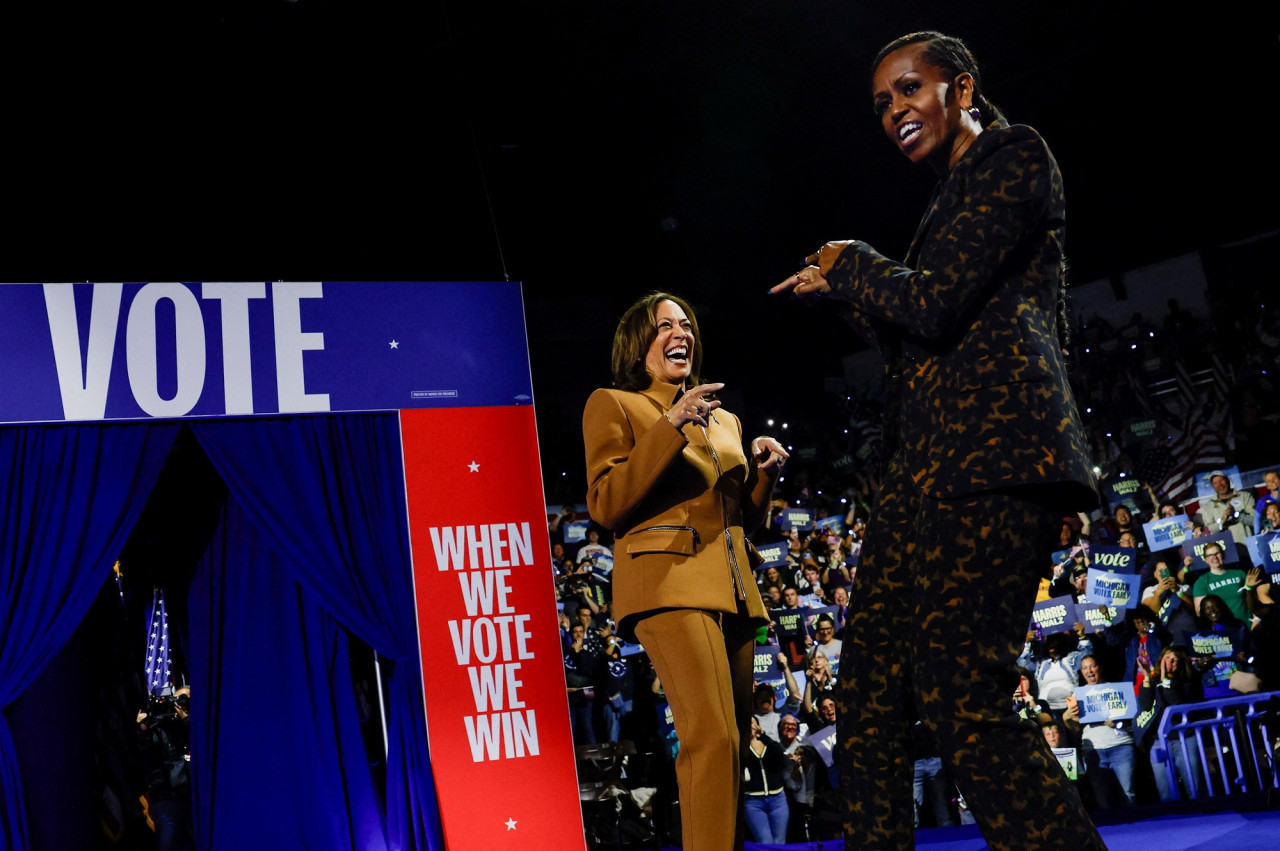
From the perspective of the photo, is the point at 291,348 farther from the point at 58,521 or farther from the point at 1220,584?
the point at 1220,584

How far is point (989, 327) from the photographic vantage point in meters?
1.66

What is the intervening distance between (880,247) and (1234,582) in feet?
16.0

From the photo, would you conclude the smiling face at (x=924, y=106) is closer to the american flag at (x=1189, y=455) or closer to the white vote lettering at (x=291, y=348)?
the white vote lettering at (x=291, y=348)

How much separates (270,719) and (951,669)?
14.7ft

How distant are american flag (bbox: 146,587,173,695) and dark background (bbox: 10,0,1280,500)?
2810 millimetres

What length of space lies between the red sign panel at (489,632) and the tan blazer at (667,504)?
2.83m

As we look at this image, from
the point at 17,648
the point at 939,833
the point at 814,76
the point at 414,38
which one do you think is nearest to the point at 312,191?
the point at 414,38

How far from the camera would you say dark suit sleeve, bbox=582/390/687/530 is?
249 cm

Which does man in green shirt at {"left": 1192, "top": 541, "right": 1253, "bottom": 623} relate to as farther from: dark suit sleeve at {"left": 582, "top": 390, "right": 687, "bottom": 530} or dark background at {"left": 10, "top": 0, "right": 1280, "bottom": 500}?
dark suit sleeve at {"left": 582, "top": 390, "right": 687, "bottom": 530}

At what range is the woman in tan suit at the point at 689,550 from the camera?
7.90ft

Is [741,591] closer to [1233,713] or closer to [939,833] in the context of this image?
[939,833]

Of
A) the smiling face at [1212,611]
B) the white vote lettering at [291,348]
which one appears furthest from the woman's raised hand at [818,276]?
the smiling face at [1212,611]

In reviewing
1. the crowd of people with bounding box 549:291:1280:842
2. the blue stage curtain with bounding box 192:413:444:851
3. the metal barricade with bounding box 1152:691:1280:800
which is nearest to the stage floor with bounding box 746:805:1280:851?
the crowd of people with bounding box 549:291:1280:842

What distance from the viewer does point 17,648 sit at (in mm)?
4855
